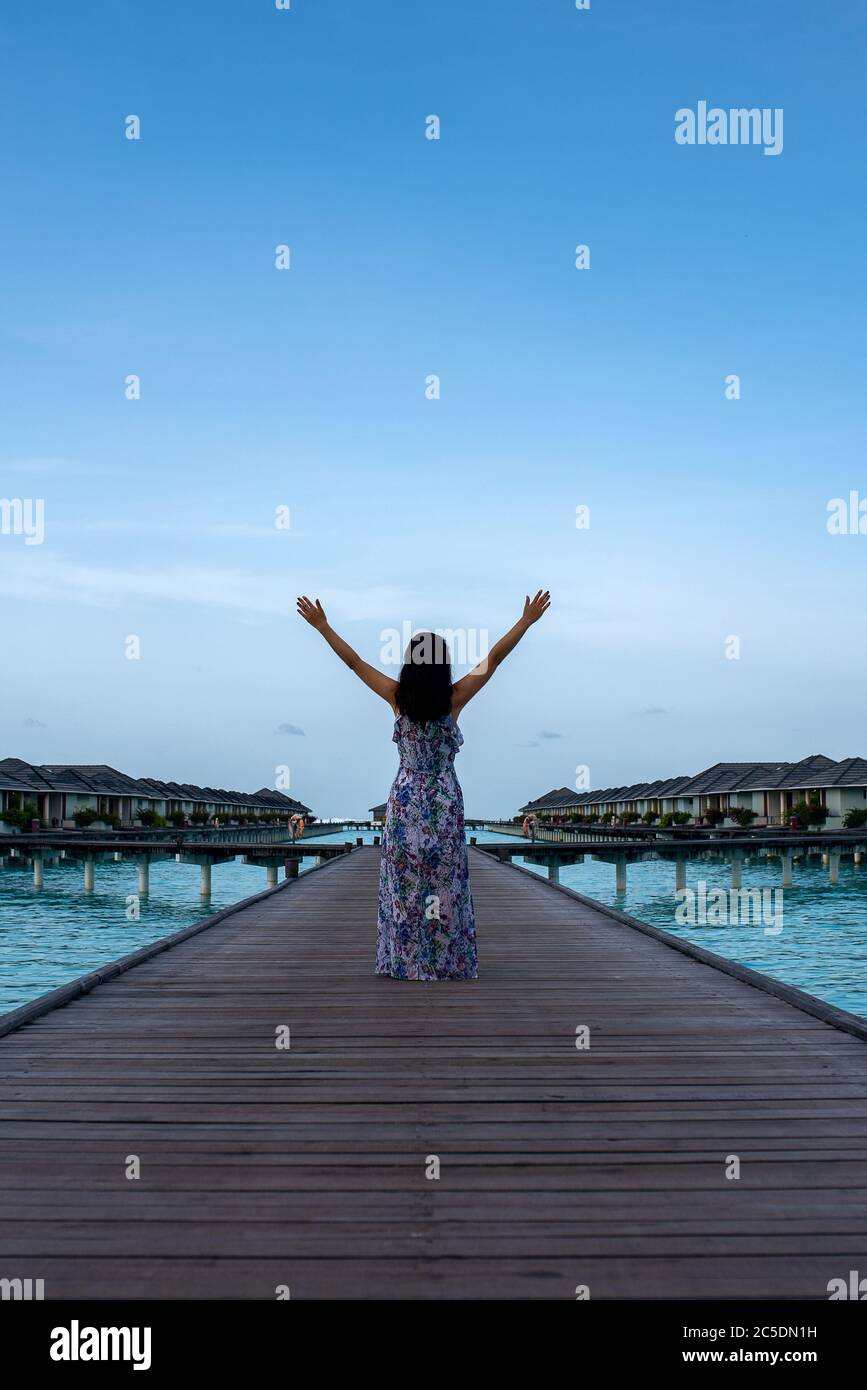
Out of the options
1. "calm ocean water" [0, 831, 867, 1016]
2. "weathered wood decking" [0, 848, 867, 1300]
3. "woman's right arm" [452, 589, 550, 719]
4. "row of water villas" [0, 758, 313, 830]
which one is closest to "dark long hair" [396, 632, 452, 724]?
"woman's right arm" [452, 589, 550, 719]

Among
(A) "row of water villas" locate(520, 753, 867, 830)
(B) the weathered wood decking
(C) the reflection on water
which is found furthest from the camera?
(A) "row of water villas" locate(520, 753, 867, 830)

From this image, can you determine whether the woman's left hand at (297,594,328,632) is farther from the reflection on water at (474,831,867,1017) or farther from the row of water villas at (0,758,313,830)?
the row of water villas at (0,758,313,830)

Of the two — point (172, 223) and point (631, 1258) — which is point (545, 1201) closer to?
point (631, 1258)

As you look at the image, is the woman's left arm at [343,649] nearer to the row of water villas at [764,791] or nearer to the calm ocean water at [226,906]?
the calm ocean water at [226,906]

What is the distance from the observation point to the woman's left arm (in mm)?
6031

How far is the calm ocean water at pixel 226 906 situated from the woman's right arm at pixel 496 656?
3089mm

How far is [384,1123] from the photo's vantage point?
11.3ft

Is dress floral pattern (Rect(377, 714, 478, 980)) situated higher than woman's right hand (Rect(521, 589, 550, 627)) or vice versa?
woman's right hand (Rect(521, 589, 550, 627))

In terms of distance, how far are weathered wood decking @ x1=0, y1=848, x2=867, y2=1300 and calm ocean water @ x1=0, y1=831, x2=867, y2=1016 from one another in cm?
351

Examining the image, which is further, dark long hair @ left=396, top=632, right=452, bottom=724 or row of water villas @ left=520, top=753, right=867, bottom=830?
row of water villas @ left=520, top=753, right=867, bottom=830

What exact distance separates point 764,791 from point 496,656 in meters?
57.6

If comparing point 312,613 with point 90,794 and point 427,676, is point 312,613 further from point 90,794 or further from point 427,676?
point 90,794

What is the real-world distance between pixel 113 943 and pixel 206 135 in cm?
1681

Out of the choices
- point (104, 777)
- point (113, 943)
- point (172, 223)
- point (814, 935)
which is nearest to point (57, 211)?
point (172, 223)
